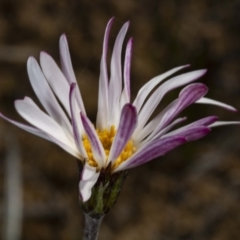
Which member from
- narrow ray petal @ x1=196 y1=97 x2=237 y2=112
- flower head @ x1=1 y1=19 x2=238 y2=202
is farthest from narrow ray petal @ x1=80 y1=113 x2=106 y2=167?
narrow ray petal @ x1=196 y1=97 x2=237 y2=112

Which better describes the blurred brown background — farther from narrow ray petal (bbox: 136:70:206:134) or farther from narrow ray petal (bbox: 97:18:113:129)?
narrow ray petal (bbox: 136:70:206:134)

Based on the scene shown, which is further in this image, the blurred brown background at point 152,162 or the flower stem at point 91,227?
the blurred brown background at point 152,162

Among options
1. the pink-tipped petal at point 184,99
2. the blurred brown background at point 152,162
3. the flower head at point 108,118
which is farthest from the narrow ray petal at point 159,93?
the blurred brown background at point 152,162

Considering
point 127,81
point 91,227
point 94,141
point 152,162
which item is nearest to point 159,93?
point 127,81

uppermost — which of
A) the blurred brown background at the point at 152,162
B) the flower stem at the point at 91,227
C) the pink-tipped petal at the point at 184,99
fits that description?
the pink-tipped petal at the point at 184,99

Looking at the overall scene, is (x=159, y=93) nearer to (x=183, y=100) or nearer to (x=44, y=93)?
(x=183, y=100)

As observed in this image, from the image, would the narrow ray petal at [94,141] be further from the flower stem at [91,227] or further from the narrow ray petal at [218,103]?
the narrow ray petal at [218,103]
